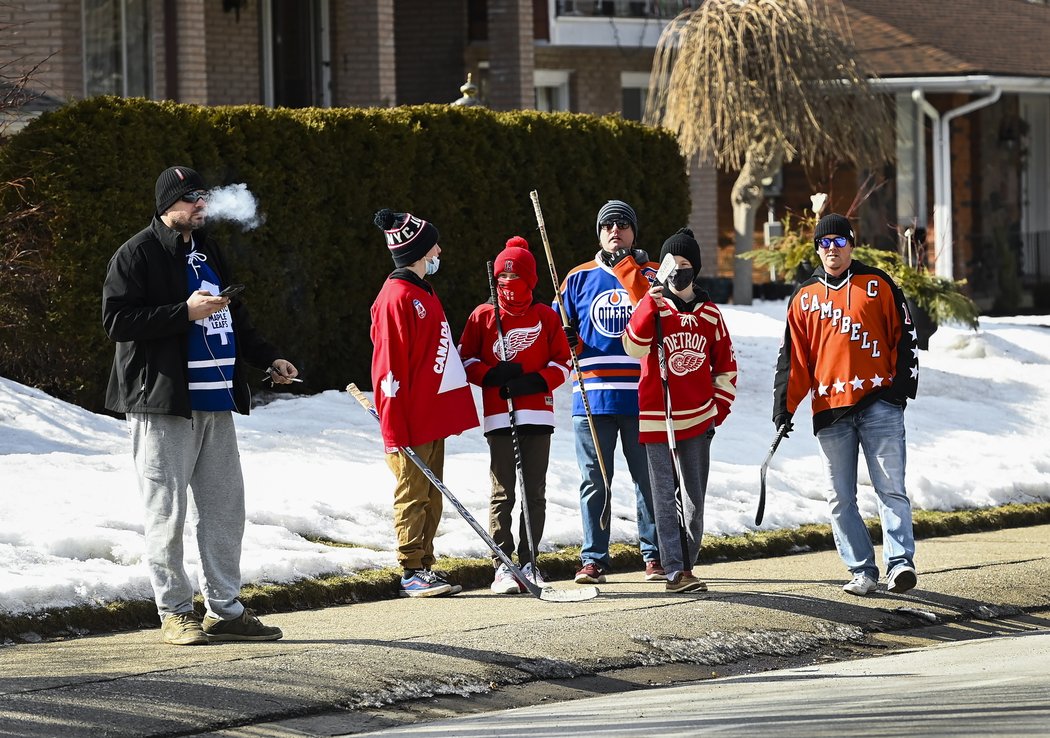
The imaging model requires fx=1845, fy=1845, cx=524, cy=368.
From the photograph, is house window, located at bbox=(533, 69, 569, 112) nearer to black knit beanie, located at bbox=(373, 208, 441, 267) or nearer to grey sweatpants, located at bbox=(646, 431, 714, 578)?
black knit beanie, located at bbox=(373, 208, 441, 267)

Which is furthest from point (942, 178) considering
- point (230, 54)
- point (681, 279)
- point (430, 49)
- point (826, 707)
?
point (826, 707)

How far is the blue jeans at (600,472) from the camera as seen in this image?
9.68 meters

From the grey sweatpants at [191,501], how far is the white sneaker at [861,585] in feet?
10.4

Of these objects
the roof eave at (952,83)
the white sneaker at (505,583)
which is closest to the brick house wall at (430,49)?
the roof eave at (952,83)

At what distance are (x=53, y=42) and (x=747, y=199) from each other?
9.29 metres

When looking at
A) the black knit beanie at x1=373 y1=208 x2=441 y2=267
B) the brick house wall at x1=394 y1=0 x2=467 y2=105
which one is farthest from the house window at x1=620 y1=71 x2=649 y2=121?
the black knit beanie at x1=373 y1=208 x2=441 y2=267

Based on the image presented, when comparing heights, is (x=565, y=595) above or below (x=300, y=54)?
below

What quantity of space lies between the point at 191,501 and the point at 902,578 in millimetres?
3541

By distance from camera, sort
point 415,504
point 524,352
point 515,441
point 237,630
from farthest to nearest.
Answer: point 524,352 → point 515,441 → point 415,504 → point 237,630

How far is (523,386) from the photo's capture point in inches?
374

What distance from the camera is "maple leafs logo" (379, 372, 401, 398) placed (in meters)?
9.14

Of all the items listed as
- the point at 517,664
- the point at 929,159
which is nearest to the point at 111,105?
the point at 517,664

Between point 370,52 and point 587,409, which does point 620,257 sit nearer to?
point 587,409

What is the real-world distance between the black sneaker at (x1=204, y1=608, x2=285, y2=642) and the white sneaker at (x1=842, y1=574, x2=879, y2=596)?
3035 millimetres
